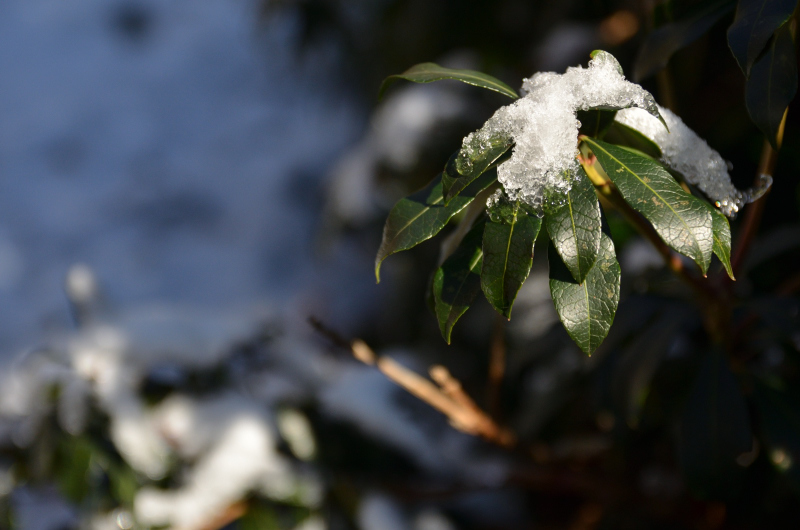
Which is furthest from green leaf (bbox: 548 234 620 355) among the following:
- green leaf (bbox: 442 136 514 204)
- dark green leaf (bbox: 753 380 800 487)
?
dark green leaf (bbox: 753 380 800 487)

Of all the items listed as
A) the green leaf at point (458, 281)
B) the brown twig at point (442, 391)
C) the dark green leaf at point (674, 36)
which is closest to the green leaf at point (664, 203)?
the green leaf at point (458, 281)

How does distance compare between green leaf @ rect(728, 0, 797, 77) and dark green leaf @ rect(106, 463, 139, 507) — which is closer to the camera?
green leaf @ rect(728, 0, 797, 77)

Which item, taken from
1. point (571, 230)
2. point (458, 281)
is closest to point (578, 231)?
point (571, 230)

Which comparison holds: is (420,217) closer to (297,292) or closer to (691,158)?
(691,158)

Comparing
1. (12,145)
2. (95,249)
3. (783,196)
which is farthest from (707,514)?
(12,145)

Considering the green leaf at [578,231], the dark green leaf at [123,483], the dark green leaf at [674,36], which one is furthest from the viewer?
the dark green leaf at [123,483]

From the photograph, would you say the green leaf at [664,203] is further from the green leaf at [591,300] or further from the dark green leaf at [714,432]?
the dark green leaf at [714,432]

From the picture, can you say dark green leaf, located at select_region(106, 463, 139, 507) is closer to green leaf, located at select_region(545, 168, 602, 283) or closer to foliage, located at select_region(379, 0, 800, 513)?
foliage, located at select_region(379, 0, 800, 513)
